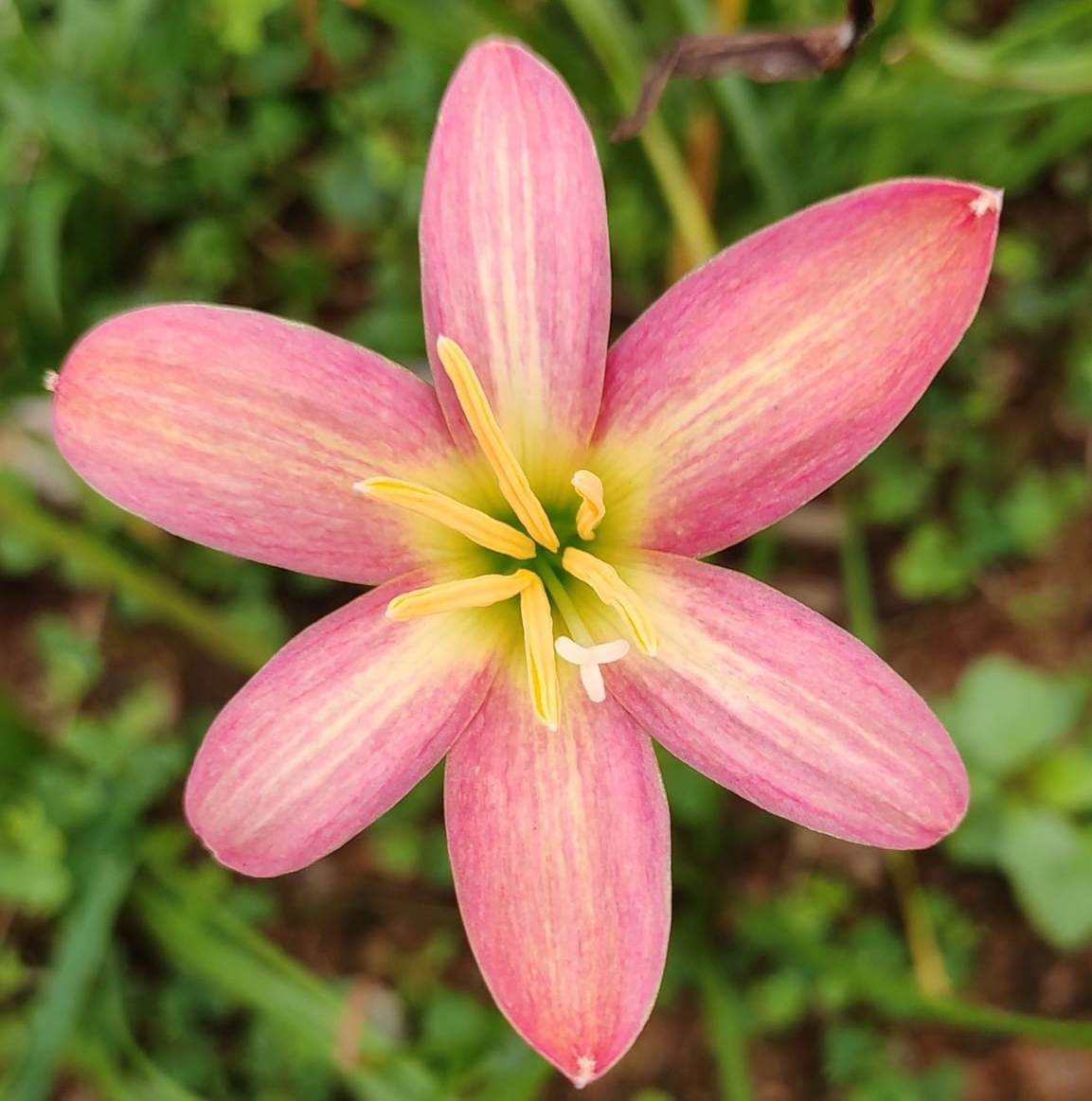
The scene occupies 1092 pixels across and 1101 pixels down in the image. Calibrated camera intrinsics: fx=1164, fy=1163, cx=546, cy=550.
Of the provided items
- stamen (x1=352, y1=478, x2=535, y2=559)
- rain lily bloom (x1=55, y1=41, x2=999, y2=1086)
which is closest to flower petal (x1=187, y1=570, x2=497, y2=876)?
rain lily bloom (x1=55, y1=41, x2=999, y2=1086)

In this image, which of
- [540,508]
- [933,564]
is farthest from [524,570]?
[933,564]

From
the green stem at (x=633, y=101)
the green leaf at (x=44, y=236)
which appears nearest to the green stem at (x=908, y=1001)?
the green stem at (x=633, y=101)

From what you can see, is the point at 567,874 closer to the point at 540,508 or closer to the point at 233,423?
the point at 540,508

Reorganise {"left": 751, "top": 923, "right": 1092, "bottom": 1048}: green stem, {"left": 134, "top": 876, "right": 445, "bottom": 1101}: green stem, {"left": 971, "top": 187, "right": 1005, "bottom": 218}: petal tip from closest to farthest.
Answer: {"left": 971, "top": 187, "right": 1005, "bottom": 218}: petal tip, {"left": 751, "top": 923, "right": 1092, "bottom": 1048}: green stem, {"left": 134, "top": 876, "right": 445, "bottom": 1101}: green stem

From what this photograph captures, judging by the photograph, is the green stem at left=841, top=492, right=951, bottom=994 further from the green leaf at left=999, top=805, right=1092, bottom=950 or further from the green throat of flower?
the green throat of flower

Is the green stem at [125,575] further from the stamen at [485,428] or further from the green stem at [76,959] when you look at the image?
the stamen at [485,428]

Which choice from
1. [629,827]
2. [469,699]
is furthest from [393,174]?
[629,827]

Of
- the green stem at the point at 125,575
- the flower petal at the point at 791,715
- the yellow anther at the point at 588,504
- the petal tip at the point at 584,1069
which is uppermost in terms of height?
the yellow anther at the point at 588,504
